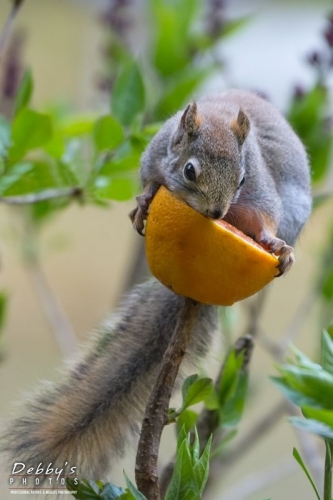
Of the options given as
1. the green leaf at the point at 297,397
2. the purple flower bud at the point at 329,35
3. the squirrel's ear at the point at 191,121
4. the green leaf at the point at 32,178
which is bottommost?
the green leaf at the point at 32,178

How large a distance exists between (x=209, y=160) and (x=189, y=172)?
0.09 ft

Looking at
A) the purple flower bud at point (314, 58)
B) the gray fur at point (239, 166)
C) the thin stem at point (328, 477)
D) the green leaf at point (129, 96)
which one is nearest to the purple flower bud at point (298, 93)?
the purple flower bud at point (314, 58)

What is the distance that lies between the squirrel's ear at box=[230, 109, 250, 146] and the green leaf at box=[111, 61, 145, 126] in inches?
7.9

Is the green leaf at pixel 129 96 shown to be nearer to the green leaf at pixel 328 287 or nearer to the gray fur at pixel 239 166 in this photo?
the gray fur at pixel 239 166

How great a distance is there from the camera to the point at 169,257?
697mm

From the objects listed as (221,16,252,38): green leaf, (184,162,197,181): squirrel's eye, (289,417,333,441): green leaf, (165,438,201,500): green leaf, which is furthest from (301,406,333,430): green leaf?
(221,16,252,38): green leaf

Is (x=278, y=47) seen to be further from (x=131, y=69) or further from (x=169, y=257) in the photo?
(x=169, y=257)

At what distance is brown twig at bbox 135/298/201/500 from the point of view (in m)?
0.69

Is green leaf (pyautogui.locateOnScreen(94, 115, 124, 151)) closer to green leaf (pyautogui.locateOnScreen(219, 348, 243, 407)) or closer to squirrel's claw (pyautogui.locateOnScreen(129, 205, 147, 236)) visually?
squirrel's claw (pyautogui.locateOnScreen(129, 205, 147, 236))

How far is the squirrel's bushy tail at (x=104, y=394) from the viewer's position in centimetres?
85

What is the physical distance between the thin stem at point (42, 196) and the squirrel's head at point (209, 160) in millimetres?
173

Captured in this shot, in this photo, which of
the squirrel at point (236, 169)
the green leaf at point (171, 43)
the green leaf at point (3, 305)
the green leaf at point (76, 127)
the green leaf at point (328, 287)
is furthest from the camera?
the green leaf at point (171, 43)

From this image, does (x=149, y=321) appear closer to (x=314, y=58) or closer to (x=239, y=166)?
(x=239, y=166)

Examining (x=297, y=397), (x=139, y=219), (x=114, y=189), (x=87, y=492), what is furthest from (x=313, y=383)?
(x=114, y=189)
